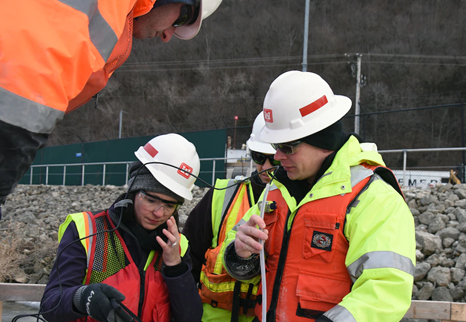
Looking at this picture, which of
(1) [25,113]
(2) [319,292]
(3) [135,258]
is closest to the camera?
(1) [25,113]

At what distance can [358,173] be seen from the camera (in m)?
2.41

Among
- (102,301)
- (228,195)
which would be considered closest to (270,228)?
(102,301)

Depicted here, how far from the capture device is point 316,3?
5053 centimetres

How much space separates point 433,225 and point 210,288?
6.47 metres

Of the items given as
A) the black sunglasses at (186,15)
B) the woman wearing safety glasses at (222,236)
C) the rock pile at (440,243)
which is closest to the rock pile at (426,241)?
the rock pile at (440,243)

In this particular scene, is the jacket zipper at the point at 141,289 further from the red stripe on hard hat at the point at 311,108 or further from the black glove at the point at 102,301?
the red stripe on hard hat at the point at 311,108

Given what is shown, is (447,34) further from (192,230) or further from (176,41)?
(192,230)

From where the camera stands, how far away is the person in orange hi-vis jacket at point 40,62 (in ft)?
3.68

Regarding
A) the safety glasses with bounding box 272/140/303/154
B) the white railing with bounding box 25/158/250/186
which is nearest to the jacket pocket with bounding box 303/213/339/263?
the safety glasses with bounding box 272/140/303/154

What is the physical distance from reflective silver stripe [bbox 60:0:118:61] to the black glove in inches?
51.6

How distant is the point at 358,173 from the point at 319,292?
25.1 inches

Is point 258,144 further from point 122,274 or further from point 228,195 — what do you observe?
point 122,274

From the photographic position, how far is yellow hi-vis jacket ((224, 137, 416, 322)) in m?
1.99

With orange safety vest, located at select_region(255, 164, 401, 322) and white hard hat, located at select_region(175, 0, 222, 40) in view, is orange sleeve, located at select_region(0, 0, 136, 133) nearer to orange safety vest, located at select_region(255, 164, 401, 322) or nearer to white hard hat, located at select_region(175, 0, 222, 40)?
white hard hat, located at select_region(175, 0, 222, 40)
